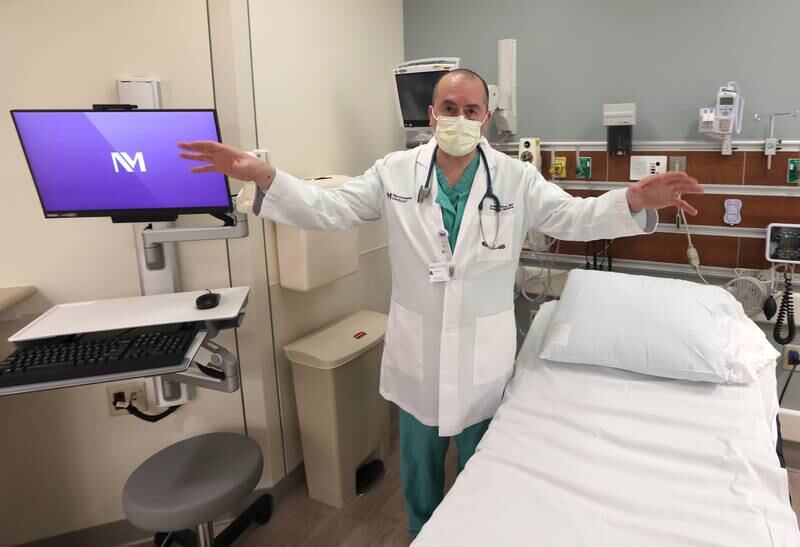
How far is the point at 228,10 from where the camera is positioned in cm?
187

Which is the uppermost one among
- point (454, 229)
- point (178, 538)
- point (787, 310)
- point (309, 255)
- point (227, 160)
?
point (227, 160)

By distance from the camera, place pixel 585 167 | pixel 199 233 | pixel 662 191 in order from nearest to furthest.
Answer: pixel 662 191
pixel 199 233
pixel 585 167

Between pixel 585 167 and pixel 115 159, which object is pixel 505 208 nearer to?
pixel 585 167

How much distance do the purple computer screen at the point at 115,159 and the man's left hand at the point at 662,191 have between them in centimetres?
116

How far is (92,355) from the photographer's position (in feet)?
4.85

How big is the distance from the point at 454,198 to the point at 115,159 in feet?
3.17

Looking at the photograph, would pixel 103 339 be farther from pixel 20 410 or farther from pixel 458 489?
pixel 458 489

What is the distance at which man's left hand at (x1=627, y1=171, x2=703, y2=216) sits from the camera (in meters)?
1.45

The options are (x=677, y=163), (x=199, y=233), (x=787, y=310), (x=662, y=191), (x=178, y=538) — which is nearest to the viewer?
(x=662, y=191)

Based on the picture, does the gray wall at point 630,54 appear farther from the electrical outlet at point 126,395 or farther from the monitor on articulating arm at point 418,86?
the electrical outlet at point 126,395

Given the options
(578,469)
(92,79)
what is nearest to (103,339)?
(92,79)

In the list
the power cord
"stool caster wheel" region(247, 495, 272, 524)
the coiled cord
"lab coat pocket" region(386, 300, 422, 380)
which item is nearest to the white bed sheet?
"lab coat pocket" region(386, 300, 422, 380)

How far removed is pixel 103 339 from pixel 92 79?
0.81 metres

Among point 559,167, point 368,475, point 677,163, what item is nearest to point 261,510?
point 368,475
